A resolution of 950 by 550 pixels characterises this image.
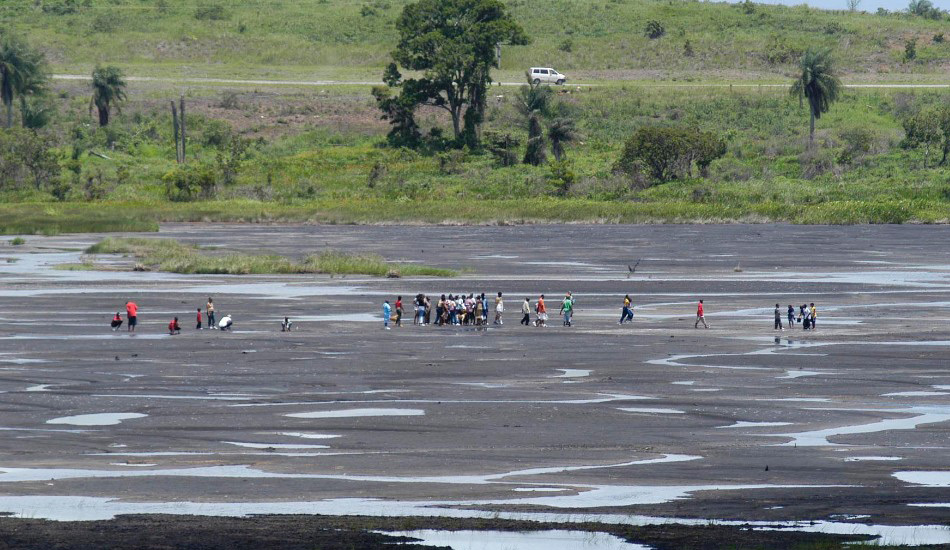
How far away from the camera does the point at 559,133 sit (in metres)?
105

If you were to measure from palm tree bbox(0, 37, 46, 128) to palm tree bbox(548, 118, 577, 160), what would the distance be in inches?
1733

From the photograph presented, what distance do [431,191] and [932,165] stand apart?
38237mm

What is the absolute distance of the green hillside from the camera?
466 ft

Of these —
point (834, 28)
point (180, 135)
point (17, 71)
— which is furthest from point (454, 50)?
point (834, 28)

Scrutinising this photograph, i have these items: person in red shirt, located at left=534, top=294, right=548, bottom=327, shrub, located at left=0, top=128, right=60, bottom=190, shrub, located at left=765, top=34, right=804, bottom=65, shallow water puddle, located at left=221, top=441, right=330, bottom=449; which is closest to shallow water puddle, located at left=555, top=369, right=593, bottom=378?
person in red shirt, located at left=534, top=294, right=548, bottom=327

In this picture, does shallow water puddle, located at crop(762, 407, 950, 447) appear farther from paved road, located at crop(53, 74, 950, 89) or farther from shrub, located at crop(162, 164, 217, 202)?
paved road, located at crop(53, 74, 950, 89)

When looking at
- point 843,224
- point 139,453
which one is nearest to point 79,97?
point 843,224

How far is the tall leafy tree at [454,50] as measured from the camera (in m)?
107

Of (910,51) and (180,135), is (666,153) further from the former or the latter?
(910,51)

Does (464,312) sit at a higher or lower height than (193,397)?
higher

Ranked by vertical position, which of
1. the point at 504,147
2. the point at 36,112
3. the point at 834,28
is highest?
the point at 834,28

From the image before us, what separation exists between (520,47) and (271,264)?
89091 millimetres

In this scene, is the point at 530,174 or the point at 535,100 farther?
the point at 535,100

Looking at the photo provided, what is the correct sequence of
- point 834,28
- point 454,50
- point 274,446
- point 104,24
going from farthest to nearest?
1. point 834,28
2. point 104,24
3. point 454,50
4. point 274,446
